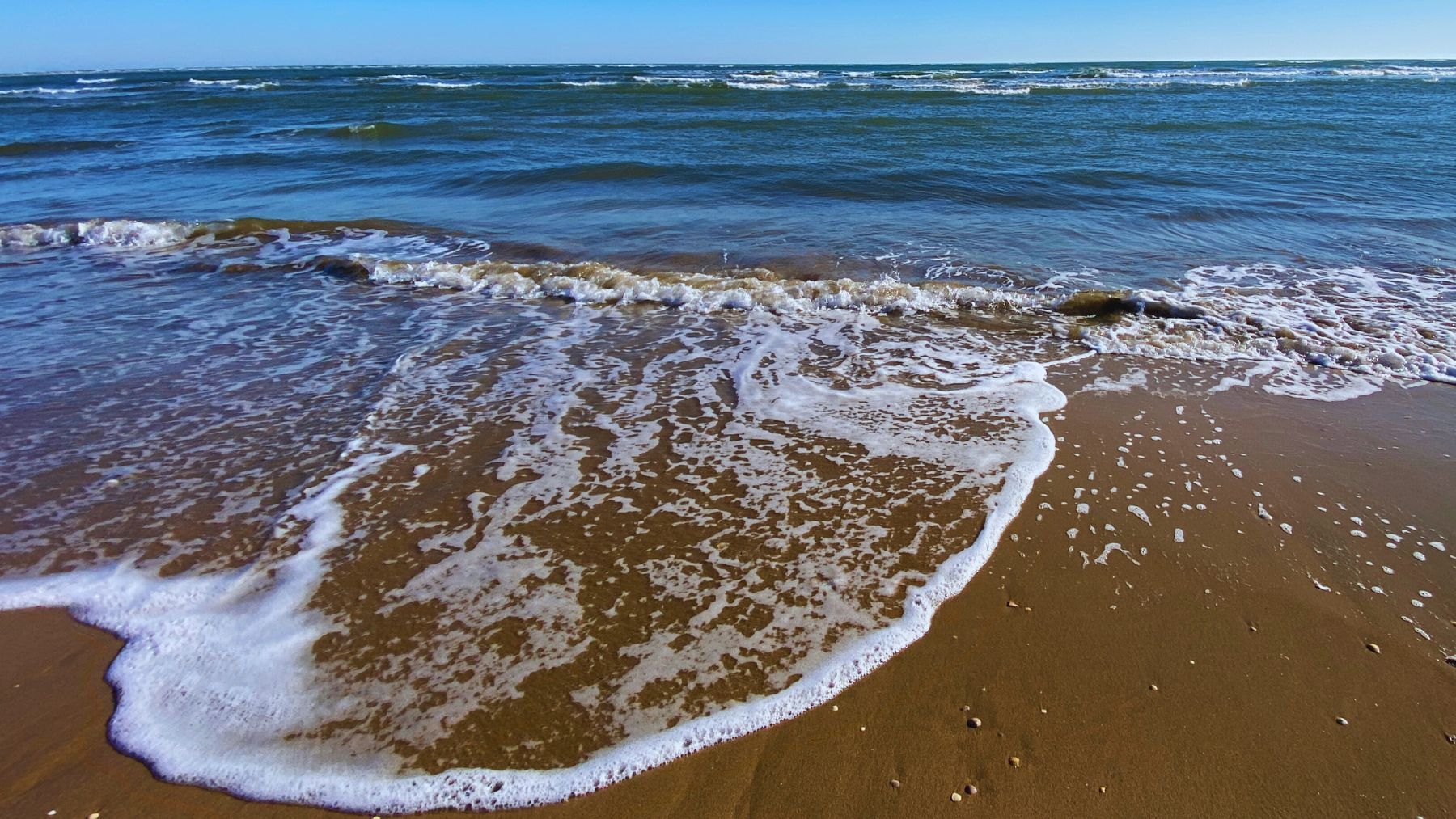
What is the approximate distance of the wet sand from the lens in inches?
87.7

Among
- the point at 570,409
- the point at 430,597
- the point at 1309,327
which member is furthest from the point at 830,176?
the point at 430,597

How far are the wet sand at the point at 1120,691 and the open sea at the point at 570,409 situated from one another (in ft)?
0.43

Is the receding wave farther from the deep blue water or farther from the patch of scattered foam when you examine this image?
the deep blue water

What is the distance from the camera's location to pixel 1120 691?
260 centimetres

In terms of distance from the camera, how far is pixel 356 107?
29.1m

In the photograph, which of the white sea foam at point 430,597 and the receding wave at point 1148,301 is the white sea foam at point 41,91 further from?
the white sea foam at point 430,597

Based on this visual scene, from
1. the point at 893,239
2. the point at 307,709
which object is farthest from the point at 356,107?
the point at 307,709

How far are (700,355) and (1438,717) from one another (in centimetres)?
470

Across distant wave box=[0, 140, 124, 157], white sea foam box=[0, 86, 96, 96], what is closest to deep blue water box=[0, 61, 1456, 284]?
distant wave box=[0, 140, 124, 157]

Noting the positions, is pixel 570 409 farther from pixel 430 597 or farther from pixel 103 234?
pixel 103 234

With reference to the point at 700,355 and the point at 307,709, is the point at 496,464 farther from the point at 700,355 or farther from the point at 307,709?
the point at 700,355

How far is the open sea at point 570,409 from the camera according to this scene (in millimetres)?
2623

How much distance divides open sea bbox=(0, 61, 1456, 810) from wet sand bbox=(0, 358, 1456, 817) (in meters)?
0.13

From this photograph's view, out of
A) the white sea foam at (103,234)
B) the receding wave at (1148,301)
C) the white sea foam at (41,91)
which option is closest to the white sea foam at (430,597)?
the receding wave at (1148,301)
